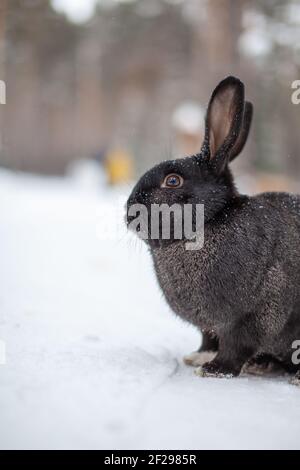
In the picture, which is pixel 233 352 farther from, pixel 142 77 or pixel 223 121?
pixel 142 77

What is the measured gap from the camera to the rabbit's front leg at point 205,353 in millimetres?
3238

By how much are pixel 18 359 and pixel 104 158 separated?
1584cm

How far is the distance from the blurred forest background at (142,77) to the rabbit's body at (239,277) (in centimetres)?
669

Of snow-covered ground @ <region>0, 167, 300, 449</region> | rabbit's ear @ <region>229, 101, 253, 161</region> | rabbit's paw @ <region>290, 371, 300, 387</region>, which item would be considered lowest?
rabbit's paw @ <region>290, 371, 300, 387</region>

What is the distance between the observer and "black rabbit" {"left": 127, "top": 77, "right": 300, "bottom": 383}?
2908mm

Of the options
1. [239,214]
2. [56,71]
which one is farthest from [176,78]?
[239,214]

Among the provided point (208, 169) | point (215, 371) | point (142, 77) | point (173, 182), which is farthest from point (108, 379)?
point (142, 77)

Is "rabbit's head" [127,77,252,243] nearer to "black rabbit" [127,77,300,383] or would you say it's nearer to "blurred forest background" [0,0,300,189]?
"black rabbit" [127,77,300,383]

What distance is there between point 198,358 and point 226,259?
695mm

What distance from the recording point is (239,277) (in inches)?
114

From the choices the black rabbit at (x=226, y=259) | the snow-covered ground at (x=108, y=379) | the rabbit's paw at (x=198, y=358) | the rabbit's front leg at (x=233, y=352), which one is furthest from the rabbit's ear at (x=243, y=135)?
the rabbit's paw at (x=198, y=358)

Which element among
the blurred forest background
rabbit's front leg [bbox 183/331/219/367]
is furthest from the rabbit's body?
the blurred forest background

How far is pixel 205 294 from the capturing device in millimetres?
2900

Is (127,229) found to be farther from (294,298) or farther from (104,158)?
(104,158)
